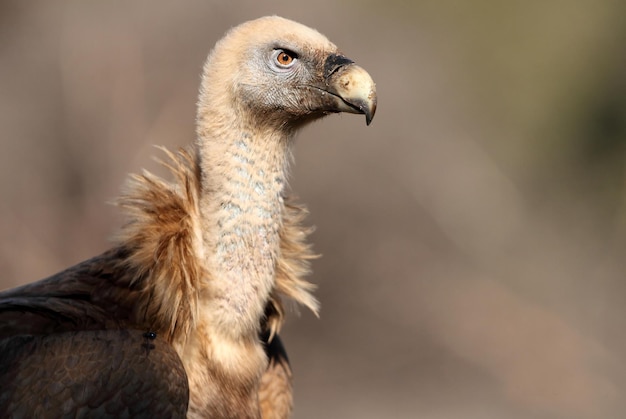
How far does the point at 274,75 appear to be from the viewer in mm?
3875

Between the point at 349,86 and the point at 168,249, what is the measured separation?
0.86 m

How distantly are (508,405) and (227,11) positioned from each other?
4.60 m

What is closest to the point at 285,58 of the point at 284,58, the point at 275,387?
the point at 284,58

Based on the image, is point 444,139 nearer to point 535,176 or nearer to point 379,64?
point 379,64

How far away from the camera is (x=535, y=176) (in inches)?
583

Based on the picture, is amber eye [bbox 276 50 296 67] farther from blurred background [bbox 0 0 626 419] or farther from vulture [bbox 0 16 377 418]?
blurred background [bbox 0 0 626 419]

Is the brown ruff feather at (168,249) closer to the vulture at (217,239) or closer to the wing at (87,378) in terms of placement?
the vulture at (217,239)

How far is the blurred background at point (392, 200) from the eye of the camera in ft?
28.9

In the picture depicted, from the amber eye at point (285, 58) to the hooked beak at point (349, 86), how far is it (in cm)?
14

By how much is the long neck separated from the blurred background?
465 centimetres

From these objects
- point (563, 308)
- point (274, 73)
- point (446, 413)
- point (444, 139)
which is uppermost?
point (274, 73)

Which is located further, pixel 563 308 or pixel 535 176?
pixel 535 176

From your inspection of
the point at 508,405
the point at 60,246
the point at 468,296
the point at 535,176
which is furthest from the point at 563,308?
the point at 60,246

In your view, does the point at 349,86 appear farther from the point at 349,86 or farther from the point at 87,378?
the point at 87,378
